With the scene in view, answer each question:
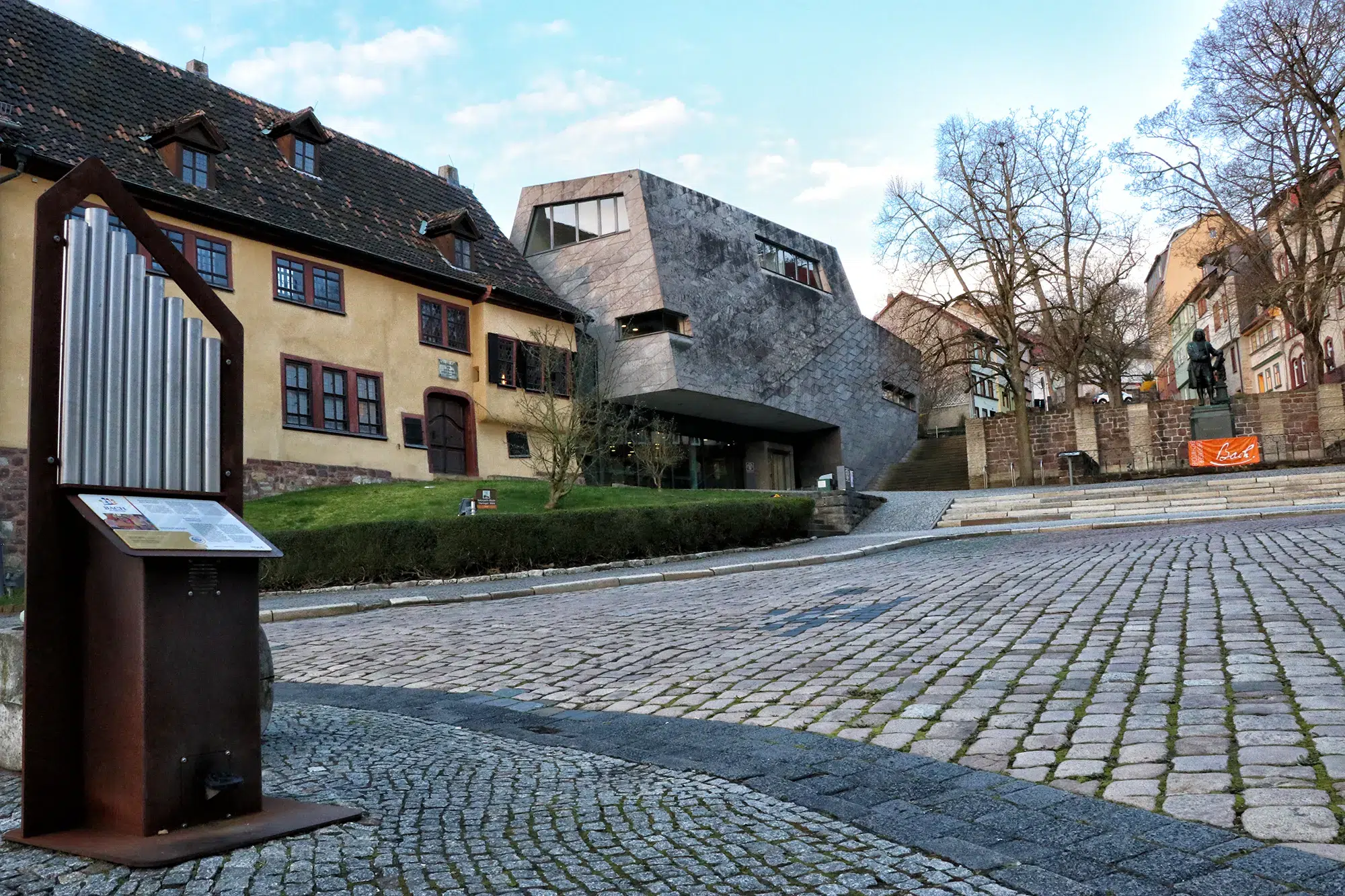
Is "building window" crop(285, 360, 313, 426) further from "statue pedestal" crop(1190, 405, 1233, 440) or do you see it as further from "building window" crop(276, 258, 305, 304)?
"statue pedestal" crop(1190, 405, 1233, 440)

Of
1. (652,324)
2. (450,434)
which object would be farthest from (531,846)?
(652,324)

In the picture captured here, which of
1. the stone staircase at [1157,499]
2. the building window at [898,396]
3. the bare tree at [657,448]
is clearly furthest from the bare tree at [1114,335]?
the bare tree at [657,448]

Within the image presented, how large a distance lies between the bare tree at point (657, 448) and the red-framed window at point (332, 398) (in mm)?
9654

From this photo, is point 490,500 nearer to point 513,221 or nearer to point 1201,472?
point 513,221

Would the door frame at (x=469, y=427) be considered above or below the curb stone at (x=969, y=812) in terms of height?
above

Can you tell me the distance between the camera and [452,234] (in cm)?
3481

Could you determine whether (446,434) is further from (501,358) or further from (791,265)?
(791,265)

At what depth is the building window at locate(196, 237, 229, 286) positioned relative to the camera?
27000 mm

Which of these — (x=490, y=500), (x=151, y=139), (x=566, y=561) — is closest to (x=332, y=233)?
(x=151, y=139)

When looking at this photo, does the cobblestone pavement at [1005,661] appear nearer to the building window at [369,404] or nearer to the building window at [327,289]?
the building window at [369,404]

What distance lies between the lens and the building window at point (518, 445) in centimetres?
3534

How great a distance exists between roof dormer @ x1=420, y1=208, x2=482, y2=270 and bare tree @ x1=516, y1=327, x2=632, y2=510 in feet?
10.6

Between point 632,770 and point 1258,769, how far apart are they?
8.94 ft

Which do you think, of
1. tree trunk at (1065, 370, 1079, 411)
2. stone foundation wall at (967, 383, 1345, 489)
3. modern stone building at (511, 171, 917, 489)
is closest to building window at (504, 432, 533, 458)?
modern stone building at (511, 171, 917, 489)
